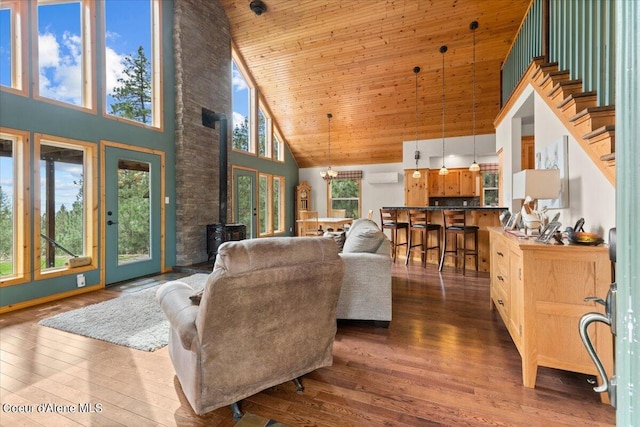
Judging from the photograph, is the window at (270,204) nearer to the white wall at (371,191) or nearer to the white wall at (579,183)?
the white wall at (371,191)

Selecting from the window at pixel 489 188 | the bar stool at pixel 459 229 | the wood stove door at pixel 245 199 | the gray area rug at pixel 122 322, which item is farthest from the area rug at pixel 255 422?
the window at pixel 489 188

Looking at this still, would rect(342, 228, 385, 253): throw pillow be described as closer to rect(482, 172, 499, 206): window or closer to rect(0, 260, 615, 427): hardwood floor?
rect(0, 260, 615, 427): hardwood floor

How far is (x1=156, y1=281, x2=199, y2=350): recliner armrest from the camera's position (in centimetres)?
148

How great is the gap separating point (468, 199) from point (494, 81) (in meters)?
2.99

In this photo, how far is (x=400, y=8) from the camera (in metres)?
5.27

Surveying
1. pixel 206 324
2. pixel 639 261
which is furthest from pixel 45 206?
pixel 639 261

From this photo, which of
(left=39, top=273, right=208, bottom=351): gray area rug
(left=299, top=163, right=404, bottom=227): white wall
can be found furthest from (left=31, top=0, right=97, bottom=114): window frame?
(left=299, top=163, right=404, bottom=227): white wall

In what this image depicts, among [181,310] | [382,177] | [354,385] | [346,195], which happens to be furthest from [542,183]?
[346,195]

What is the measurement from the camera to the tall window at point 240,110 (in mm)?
7125

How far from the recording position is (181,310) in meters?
1.62

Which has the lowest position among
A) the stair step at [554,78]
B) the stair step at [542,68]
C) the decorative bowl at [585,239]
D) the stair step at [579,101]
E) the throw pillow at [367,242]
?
the throw pillow at [367,242]

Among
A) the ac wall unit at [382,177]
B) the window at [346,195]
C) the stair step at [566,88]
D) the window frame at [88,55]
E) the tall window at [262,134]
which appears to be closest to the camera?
the stair step at [566,88]

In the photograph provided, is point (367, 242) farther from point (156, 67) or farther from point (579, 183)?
point (156, 67)

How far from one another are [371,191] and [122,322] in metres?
7.40
